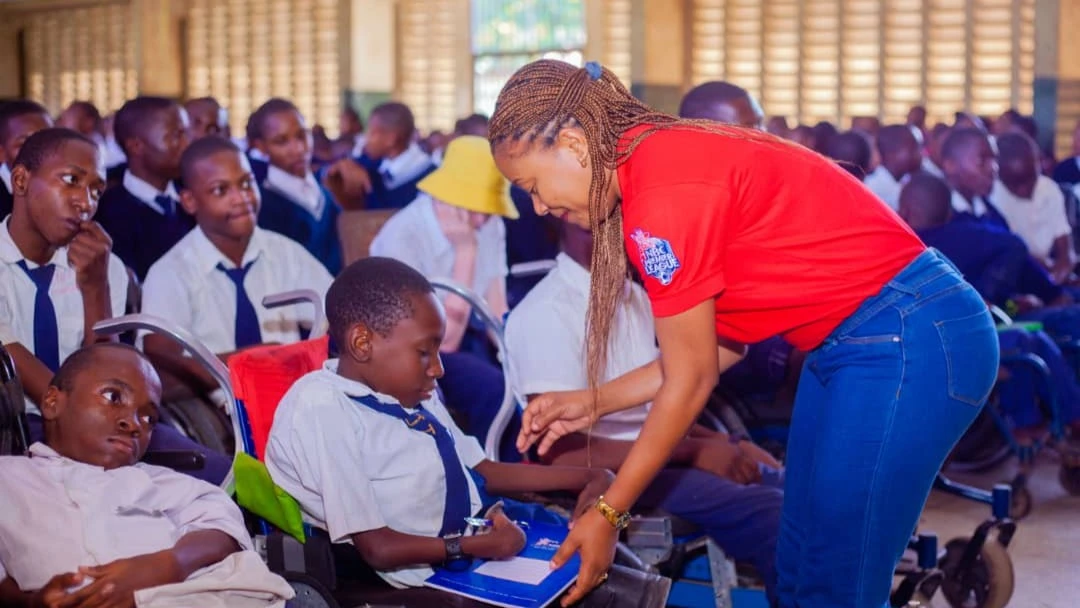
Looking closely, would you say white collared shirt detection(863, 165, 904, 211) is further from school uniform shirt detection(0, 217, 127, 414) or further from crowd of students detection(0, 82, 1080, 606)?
school uniform shirt detection(0, 217, 127, 414)

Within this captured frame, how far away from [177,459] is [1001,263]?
358 cm

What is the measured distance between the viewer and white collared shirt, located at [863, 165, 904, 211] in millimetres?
6969

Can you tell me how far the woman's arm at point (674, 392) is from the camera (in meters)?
1.97

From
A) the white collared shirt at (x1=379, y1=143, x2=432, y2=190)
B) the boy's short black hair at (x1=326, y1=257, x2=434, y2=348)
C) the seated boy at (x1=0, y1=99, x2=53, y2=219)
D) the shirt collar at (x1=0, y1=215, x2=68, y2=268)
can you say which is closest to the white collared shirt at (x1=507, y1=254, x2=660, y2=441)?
the boy's short black hair at (x1=326, y1=257, x2=434, y2=348)

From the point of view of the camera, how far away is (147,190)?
4742 mm

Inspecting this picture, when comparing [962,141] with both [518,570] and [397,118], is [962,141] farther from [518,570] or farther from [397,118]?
[518,570]

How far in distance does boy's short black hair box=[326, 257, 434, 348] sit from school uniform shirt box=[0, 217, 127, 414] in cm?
93

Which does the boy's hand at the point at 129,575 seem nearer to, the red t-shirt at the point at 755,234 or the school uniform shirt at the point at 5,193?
the red t-shirt at the point at 755,234

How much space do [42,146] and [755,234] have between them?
6.61ft

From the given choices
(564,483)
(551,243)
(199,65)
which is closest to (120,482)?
(564,483)

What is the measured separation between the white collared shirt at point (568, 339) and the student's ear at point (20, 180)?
1274 millimetres

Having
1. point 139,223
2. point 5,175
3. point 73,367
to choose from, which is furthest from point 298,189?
point 73,367

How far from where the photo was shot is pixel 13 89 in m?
Result: 18.9

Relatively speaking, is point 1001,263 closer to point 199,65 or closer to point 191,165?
point 191,165
